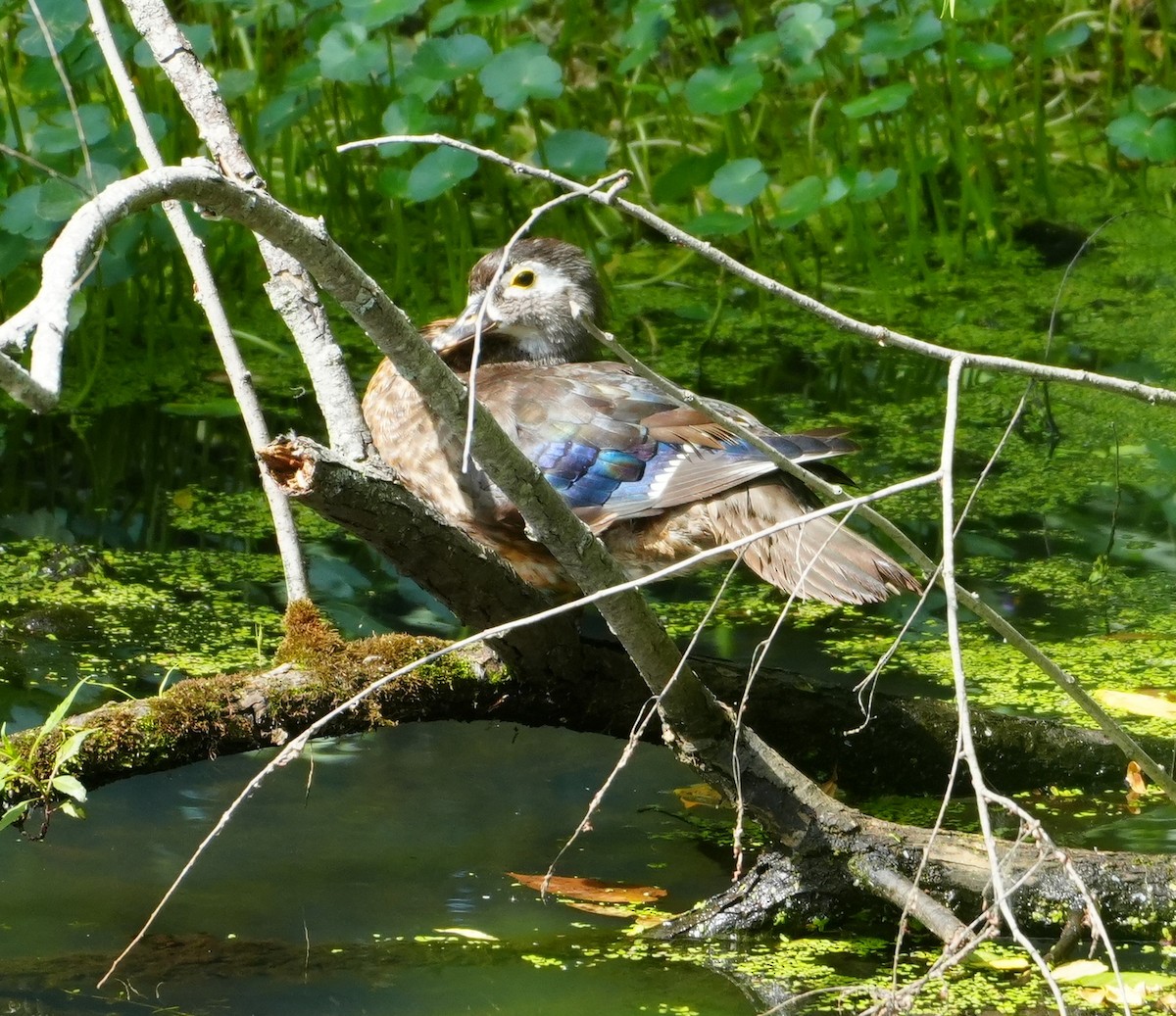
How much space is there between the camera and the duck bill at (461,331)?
3496 millimetres

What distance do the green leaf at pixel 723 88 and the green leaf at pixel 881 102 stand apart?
0.33m

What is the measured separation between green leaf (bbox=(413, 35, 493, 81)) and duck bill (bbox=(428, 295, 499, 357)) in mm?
1663

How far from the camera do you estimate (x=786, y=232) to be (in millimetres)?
5559

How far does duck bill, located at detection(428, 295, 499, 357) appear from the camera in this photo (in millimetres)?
3496

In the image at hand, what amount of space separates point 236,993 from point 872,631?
73.8 inches

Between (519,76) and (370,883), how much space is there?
3.09 metres

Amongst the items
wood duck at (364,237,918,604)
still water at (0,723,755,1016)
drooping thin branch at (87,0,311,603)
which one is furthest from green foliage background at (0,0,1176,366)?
still water at (0,723,755,1016)

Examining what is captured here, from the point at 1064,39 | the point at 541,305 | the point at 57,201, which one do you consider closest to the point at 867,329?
the point at 541,305

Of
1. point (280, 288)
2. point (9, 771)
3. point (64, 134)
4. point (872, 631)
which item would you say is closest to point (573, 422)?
point (280, 288)

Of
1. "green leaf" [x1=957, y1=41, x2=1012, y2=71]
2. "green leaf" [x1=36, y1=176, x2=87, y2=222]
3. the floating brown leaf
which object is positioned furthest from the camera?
"green leaf" [x1=957, y1=41, x2=1012, y2=71]

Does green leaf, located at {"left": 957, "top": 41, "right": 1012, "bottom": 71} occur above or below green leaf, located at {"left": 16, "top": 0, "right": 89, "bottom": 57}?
below

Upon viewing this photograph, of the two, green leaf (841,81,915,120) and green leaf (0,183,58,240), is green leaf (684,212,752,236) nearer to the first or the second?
green leaf (841,81,915,120)

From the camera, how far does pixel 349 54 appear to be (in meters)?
5.08

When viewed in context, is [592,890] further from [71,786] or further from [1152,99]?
[1152,99]
